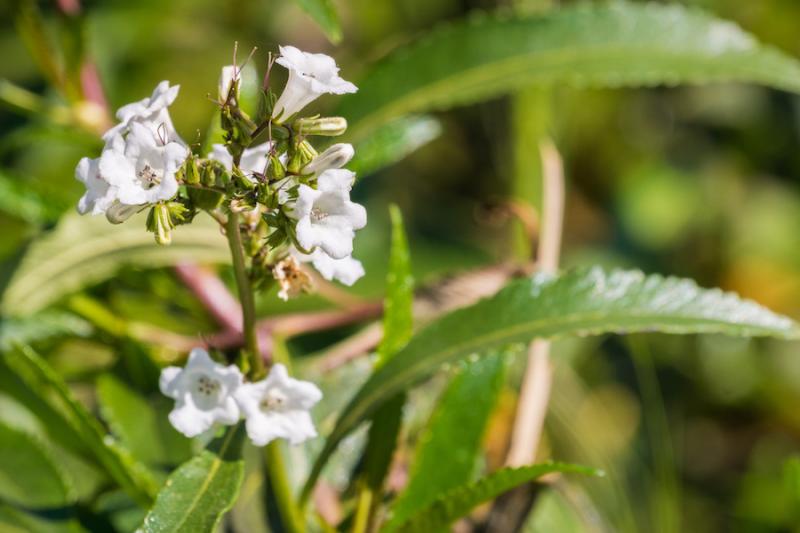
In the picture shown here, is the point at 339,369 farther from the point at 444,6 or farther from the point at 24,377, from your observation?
the point at 444,6

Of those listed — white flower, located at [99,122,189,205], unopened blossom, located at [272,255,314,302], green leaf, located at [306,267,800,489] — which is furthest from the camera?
green leaf, located at [306,267,800,489]

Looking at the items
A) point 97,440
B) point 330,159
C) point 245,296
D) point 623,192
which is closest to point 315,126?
point 330,159

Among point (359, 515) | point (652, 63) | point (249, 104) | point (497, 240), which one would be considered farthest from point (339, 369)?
point (497, 240)

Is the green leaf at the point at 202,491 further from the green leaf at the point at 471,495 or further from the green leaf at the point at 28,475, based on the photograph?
the green leaf at the point at 28,475

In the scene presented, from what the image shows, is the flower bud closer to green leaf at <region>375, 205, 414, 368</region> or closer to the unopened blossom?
the unopened blossom

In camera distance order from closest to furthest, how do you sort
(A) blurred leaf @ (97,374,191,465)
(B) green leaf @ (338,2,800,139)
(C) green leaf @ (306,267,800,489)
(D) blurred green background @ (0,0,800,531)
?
1. (C) green leaf @ (306,267,800,489)
2. (A) blurred leaf @ (97,374,191,465)
3. (B) green leaf @ (338,2,800,139)
4. (D) blurred green background @ (0,0,800,531)

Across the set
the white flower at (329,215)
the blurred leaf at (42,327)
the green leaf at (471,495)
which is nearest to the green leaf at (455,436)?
the green leaf at (471,495)

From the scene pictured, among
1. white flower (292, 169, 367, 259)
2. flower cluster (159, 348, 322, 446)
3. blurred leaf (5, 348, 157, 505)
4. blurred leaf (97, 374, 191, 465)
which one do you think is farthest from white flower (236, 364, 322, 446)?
blurred leaf (97, 374, 191, 465)
